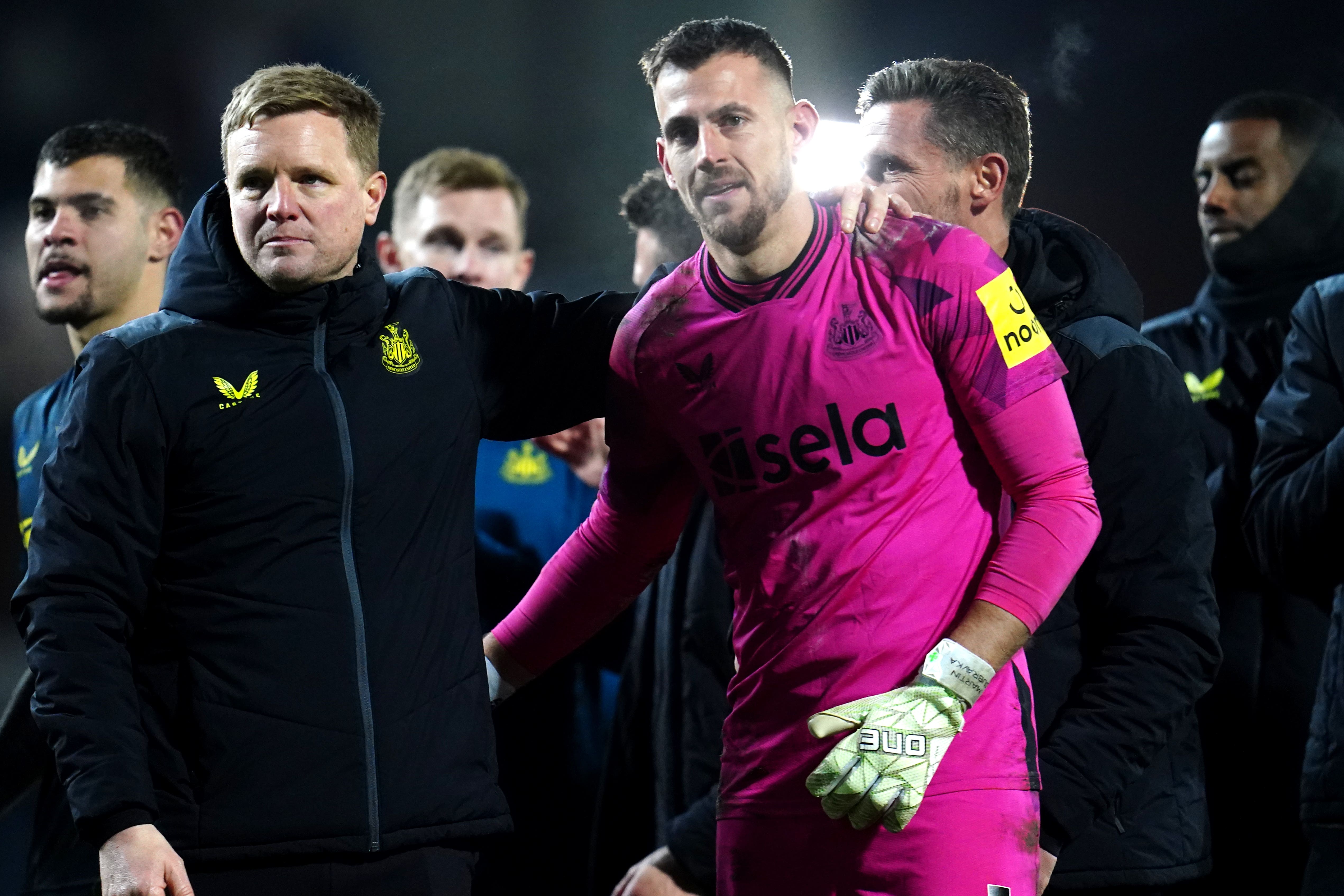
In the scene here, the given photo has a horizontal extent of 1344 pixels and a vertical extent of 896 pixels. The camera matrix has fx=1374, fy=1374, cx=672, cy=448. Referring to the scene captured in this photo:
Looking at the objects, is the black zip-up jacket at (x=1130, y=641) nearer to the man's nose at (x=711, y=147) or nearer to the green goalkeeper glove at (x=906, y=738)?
the green goalkeeper glove at (x=906, y=738)

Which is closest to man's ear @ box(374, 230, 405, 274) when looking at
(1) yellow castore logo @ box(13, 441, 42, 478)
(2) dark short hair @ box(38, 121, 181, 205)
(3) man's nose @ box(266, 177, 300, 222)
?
(2) dark short hair @ box(38, 121, 181, 205)

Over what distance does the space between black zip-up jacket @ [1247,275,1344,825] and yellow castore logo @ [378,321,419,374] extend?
1433 mm

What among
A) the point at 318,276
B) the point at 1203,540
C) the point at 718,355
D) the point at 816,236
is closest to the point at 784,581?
the point at 718,355

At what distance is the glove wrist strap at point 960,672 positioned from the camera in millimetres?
1592

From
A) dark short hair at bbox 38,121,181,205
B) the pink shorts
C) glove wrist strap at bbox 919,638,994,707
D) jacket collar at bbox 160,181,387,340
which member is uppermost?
dark short hair at bbox 38,121,181,205

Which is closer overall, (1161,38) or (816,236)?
(816,236)

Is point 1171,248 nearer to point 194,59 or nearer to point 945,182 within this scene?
point 945,182

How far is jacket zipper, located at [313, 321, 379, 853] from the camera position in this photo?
1739 millimetres

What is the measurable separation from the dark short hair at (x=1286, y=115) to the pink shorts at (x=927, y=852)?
2054mm

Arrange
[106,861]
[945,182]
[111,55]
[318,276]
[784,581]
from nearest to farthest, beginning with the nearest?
1. [106,861]
2. [784,581]
3. [318,276]
4. [945,182]
5. [111,55]

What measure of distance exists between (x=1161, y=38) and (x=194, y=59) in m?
3.38

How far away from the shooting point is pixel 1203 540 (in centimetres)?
193

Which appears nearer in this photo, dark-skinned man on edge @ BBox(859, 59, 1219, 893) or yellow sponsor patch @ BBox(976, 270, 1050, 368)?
yellow sponsor patch @ BBox(976, 270, 1050, 368)

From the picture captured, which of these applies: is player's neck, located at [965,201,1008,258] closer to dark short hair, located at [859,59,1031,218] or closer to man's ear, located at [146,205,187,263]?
dark short hair, located at [859,59,1031,218]
